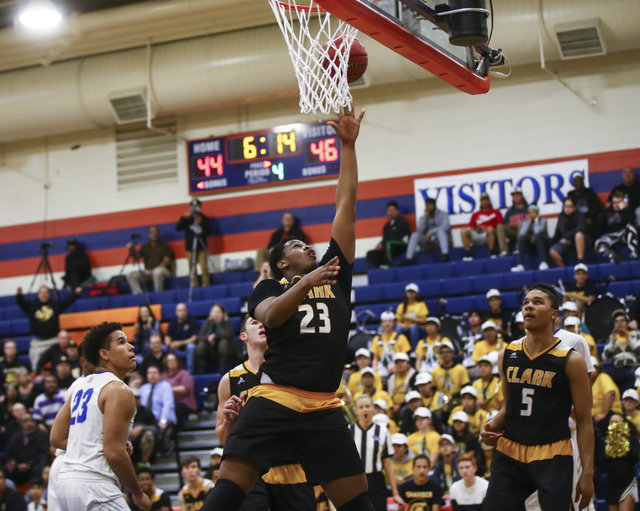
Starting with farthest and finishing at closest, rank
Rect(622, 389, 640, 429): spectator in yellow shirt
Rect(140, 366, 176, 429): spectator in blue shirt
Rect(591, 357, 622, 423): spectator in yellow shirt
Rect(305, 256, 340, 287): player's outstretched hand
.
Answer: Rect(140, 366, 176, 429): spectator in blue shirt
Rect(591, 357, 622, 423): spectator in yellow shirt
Rect(622, 389, 640, 429): spectator in yellow shirt
Rect(305, 256, 340, 287): player's outstretched hand

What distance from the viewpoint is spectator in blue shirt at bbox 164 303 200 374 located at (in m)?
14.2

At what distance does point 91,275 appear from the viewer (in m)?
18.1

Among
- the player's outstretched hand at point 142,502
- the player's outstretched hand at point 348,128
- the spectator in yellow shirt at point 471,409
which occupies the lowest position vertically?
A: the spectator in yellow shirt at point 471,409

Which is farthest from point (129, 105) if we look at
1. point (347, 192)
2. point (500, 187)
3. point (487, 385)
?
point (347, 192)

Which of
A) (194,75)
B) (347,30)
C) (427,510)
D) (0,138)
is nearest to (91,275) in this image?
(0,138)

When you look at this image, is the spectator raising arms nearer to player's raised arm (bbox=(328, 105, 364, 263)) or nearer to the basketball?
the basketball

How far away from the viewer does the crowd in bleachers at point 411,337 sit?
10.2 m

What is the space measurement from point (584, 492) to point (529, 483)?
0.35 m

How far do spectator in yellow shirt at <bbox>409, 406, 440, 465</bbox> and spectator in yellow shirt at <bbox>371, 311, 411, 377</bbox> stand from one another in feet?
6.92

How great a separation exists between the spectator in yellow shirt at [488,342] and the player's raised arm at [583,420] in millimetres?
6158

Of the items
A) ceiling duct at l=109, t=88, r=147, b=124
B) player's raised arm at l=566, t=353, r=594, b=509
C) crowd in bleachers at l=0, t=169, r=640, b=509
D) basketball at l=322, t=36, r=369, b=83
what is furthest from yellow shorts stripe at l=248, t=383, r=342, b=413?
ceiling duct at l=109, t=88, r=147, b=124

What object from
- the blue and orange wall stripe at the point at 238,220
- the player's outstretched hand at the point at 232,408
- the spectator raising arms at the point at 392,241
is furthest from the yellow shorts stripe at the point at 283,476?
the blue and orange wall stripe at the point at 238,220

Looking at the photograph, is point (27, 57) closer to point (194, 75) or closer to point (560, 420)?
point (194, 75)

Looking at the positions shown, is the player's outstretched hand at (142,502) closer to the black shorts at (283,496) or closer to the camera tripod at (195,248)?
the black shorts at (283,496)
